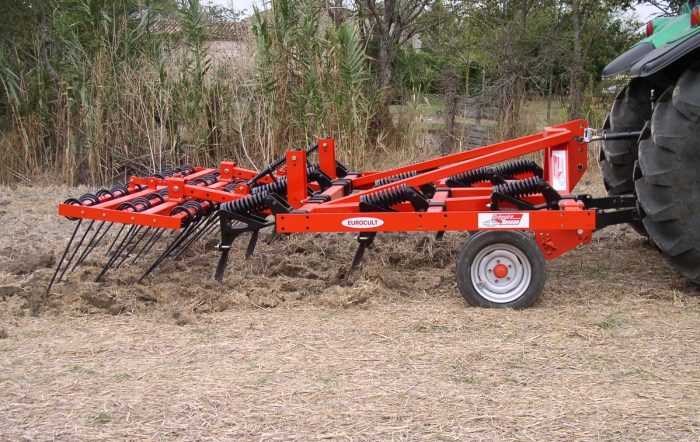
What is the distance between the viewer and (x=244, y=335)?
3.88 metres

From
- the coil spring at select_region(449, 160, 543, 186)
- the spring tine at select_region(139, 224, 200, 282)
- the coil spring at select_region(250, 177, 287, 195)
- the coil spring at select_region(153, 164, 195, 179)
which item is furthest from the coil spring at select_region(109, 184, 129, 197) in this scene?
the coil spring at select_region(449, 160, 543, 186)

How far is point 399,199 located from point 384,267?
0.76 m

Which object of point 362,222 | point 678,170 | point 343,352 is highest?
point 678,170

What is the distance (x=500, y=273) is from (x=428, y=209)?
0.52 m

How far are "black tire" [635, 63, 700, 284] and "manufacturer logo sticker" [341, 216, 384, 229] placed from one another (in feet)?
4.52

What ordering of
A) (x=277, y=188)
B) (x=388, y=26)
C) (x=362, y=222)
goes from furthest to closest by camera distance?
(x=388, y=26) → (x=277, y=188) → (x=362, y=222)

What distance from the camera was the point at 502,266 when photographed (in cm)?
419

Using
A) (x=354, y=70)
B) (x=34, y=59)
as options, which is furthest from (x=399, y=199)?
(x=34, y=59)

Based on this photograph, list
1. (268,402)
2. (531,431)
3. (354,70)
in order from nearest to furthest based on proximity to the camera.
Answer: (531,431)
(268,402)
(354,70)

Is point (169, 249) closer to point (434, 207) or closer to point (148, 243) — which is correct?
point (148, 243)

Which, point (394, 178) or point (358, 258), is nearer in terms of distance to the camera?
point (358, 258)

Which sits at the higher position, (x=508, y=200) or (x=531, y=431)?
(x=508, y=200)

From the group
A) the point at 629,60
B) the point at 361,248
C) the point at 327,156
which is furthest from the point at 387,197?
the point at 629,60

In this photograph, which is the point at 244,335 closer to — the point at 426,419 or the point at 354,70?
the point at 426,419
